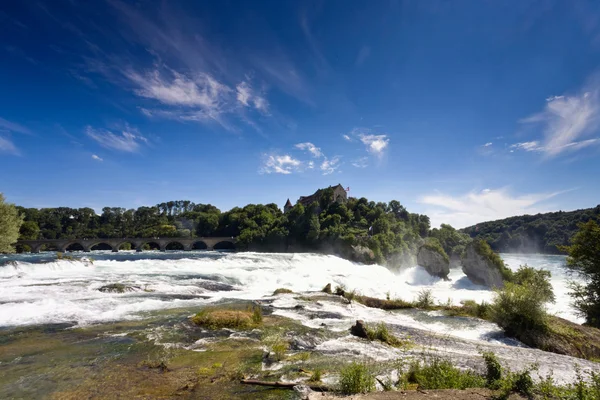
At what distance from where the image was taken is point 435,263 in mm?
55938

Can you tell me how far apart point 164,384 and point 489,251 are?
50954 millimetres

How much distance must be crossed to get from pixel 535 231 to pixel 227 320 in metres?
145

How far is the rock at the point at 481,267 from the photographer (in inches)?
1709

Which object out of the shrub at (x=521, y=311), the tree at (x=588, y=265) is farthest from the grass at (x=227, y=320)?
the tree at (x=588, y=265)

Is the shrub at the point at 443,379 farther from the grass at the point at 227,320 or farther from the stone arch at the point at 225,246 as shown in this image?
the stone arch at the point at 225,246

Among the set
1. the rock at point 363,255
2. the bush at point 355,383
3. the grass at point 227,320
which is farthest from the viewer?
the rock at point 363,255

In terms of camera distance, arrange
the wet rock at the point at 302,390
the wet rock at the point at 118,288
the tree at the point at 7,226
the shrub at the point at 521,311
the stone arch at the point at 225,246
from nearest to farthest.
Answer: the wet rock at the point at 302,390
the shrub at the point at 521,311
the wet rock at the point at 118,288
the tree at the point at 7,226
the stone arch at the point at 225,246

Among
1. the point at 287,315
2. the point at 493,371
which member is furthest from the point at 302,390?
the point at 287,315

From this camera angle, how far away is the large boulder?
141ft

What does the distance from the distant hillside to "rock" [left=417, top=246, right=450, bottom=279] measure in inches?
2705

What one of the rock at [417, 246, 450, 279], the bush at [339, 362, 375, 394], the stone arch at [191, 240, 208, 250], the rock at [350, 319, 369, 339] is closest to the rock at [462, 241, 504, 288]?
→ the rock at [417, 246, 450, 279]

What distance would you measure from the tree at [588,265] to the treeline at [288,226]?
144 ft

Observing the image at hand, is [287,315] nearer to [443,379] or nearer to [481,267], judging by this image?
[443,379]

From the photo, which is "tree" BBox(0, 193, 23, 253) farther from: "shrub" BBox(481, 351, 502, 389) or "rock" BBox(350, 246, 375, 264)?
"rock" BBox(350, 246, 375, 264)
